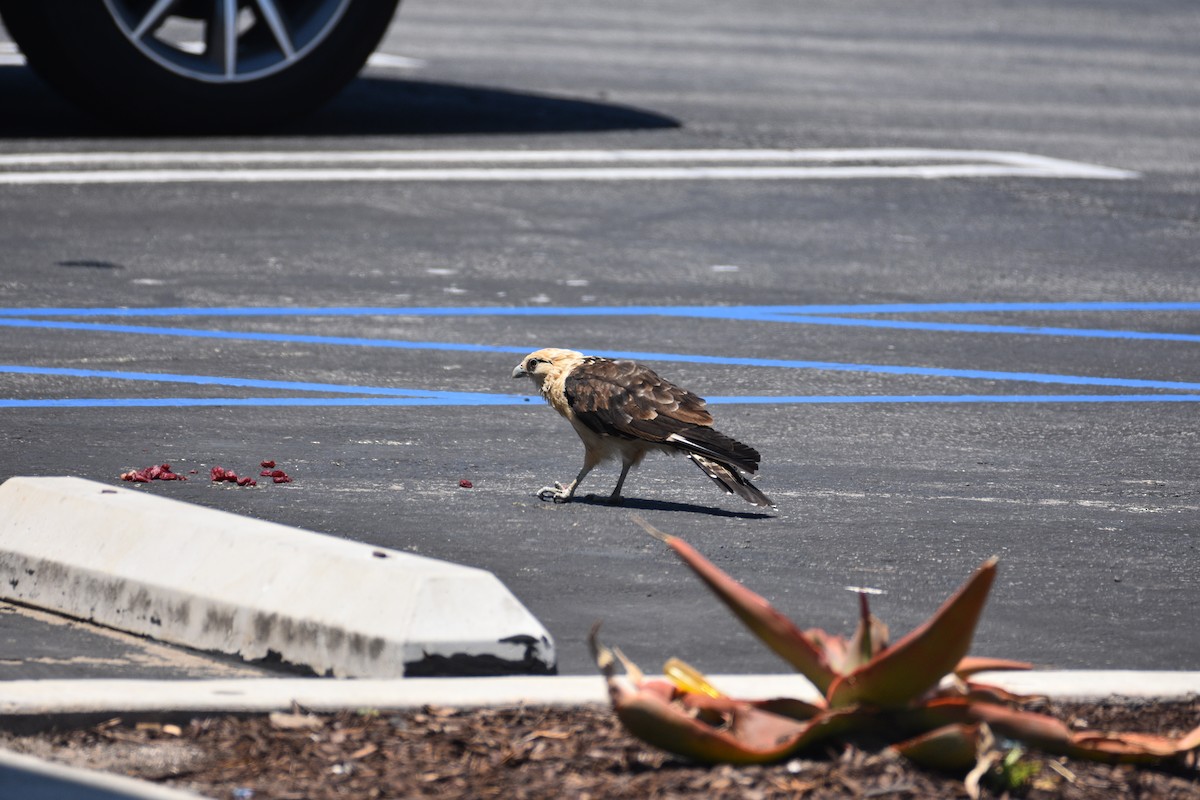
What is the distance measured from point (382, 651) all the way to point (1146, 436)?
4774mm

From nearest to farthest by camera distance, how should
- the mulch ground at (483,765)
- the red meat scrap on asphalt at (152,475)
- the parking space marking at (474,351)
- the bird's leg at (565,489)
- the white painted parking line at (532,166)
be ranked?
the mulch ground at (483,765) < the red meat scrap on asphalt at (152,475) < the bird's leg at (565,489) < the parking space marking at (474,351) < the white painted parking line at (532,166)

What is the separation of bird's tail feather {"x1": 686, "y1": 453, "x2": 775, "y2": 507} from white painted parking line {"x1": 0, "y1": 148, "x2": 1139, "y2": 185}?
764 centimetres

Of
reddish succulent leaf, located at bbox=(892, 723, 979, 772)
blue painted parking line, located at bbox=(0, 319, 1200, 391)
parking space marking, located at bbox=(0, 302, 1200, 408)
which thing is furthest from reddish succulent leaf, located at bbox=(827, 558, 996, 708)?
blue painted parking line, located at bbox=(0, 319, 1200, 391)

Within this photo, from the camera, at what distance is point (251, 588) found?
6066 mm

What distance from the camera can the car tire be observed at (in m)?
15.1

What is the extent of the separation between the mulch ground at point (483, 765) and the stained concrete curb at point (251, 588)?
0.42 meters

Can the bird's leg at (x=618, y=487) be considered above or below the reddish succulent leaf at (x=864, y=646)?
below

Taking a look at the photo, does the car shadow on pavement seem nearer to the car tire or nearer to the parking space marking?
the car tire

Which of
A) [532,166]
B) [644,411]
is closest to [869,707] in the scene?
[644,411]

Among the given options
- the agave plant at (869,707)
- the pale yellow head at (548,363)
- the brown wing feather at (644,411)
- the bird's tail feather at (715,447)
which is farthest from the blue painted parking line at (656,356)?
the agave plant at (869,707)

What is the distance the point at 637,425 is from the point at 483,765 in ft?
10.4

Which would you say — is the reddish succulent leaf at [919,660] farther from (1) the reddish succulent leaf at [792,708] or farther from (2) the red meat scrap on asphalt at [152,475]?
(2) the red meat scrap on asphalt at [152,475]

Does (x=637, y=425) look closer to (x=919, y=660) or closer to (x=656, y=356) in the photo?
(x=656, y=356)

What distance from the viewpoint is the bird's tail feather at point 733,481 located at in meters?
7.83
